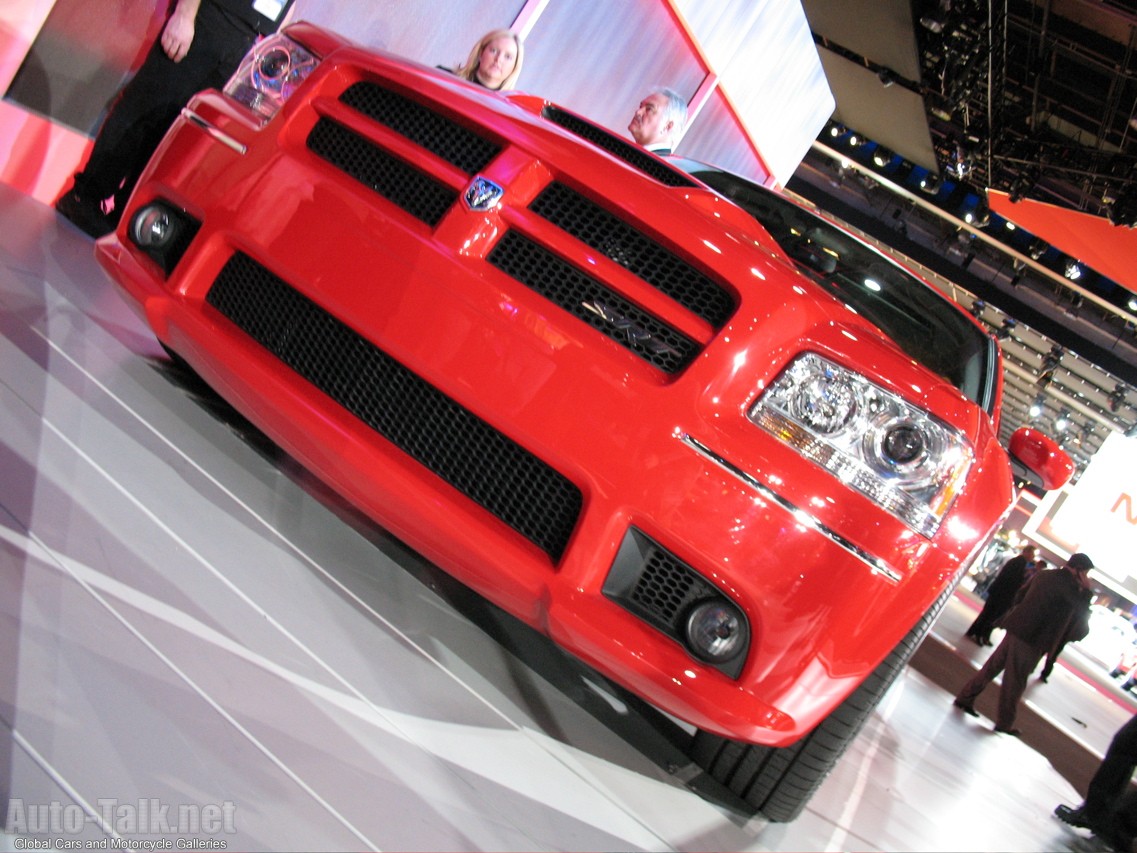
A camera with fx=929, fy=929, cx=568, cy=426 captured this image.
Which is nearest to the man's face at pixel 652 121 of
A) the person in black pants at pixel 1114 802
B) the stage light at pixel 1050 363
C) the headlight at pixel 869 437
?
the headlight at pixel 869 437

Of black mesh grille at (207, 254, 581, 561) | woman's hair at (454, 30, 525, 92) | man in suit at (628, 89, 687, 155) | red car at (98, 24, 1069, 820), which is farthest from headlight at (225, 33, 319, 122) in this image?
man in suit at (628, 89, 687, 155)

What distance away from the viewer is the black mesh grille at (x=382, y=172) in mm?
1950

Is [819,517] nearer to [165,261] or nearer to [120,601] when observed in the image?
[120,601]

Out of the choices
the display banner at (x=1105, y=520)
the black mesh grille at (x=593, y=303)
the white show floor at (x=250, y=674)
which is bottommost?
the white show floor at (x=250, y=674)

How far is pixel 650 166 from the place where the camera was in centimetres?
224

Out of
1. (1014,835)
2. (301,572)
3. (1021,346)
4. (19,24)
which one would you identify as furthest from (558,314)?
(1021,346)

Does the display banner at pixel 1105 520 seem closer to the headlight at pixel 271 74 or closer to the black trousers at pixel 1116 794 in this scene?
the black trousers at pixel 1116 794

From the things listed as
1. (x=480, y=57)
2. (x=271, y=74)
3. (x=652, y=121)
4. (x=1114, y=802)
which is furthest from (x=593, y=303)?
(x=1114, y=802)

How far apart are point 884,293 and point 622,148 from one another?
798mm

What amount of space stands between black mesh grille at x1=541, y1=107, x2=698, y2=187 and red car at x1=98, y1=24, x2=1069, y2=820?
7 centimetres

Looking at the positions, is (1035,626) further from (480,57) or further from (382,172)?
(382,172)

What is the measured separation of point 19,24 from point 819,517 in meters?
3.63

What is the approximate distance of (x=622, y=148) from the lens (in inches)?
93.4

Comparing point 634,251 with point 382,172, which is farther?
point 382,172
